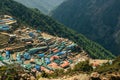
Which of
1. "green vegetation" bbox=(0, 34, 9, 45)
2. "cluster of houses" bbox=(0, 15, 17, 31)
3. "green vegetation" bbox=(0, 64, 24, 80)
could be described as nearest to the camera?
"green vegetation" bbox=(0, 64, 24, 80)

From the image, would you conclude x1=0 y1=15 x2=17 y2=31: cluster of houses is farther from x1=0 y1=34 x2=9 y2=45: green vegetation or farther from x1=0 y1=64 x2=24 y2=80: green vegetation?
x1=0 y1=64 x2=24 y2=80: green vegetation

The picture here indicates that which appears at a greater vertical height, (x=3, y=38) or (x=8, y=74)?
(x=3, y=38)

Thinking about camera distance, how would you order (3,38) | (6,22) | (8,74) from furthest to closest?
(6,22)
(3,38)
(8,74)

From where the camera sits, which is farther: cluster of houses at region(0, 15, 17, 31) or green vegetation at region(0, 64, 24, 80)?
cluster of houses at region(0, 15, 17, 31)

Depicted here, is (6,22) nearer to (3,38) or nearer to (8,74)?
(3,38)

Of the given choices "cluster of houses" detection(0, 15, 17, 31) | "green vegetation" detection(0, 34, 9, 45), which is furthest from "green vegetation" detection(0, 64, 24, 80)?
"cluster of houses" detection(0, 15, 17, 31)

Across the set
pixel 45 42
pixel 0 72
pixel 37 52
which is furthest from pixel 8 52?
pixel 0 72

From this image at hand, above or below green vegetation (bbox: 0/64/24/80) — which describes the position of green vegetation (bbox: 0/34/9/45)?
above

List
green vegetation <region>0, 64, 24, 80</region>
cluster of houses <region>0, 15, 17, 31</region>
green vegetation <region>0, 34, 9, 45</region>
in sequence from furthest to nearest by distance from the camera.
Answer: cluster of houses <region>0, 15, 17, 31</region>
green vegetation <region>0, 34, 9, 45</region>
green vegetation <region>0, 64, 24, 80</region>

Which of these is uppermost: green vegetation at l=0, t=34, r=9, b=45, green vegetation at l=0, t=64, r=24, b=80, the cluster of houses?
the cluster of houses

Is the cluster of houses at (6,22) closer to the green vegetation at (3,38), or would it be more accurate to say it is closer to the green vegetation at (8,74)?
the green vegetation at (3,38)

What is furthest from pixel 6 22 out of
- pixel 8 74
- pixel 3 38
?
pixel 8 74

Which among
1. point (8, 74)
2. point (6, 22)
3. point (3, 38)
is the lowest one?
point (8, 74)

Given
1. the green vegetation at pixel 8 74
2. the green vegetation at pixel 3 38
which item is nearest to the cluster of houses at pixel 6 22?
the green vegetation at pixel 3 38
